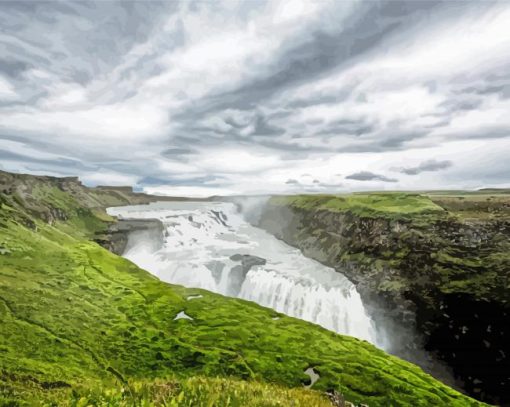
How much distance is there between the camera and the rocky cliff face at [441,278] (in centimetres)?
5072

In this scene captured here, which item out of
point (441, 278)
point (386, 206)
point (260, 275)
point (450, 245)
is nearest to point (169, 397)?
point (260, 275)

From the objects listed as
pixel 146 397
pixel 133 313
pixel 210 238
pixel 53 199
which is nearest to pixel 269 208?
pixel 210 238

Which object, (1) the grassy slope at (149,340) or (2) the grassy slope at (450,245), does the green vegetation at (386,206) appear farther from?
(1) the grassy slope at (149,340)

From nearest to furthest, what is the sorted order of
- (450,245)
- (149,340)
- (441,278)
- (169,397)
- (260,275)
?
(169,397), (149,340), (441,278), (260,275), (450,245)

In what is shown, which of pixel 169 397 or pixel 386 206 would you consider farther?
pixel 386 206

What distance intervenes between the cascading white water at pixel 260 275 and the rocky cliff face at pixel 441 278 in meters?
5.07

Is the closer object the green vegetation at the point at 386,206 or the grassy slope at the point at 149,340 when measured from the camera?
the grassy slope at the point at 149,340

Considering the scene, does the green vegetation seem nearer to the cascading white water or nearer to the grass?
the cascading white water

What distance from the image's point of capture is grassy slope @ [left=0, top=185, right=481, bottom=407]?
21997mm

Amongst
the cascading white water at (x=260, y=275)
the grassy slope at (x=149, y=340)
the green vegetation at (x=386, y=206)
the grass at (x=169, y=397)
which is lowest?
the cascading white water at (x=260, y=275)

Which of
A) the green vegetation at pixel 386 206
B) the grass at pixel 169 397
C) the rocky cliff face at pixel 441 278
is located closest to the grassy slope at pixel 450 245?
the green vegetation at pixel 386 206

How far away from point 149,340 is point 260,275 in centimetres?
4092

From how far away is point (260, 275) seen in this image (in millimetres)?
68062

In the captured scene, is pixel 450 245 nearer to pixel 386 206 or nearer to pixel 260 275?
pixel 386 206
